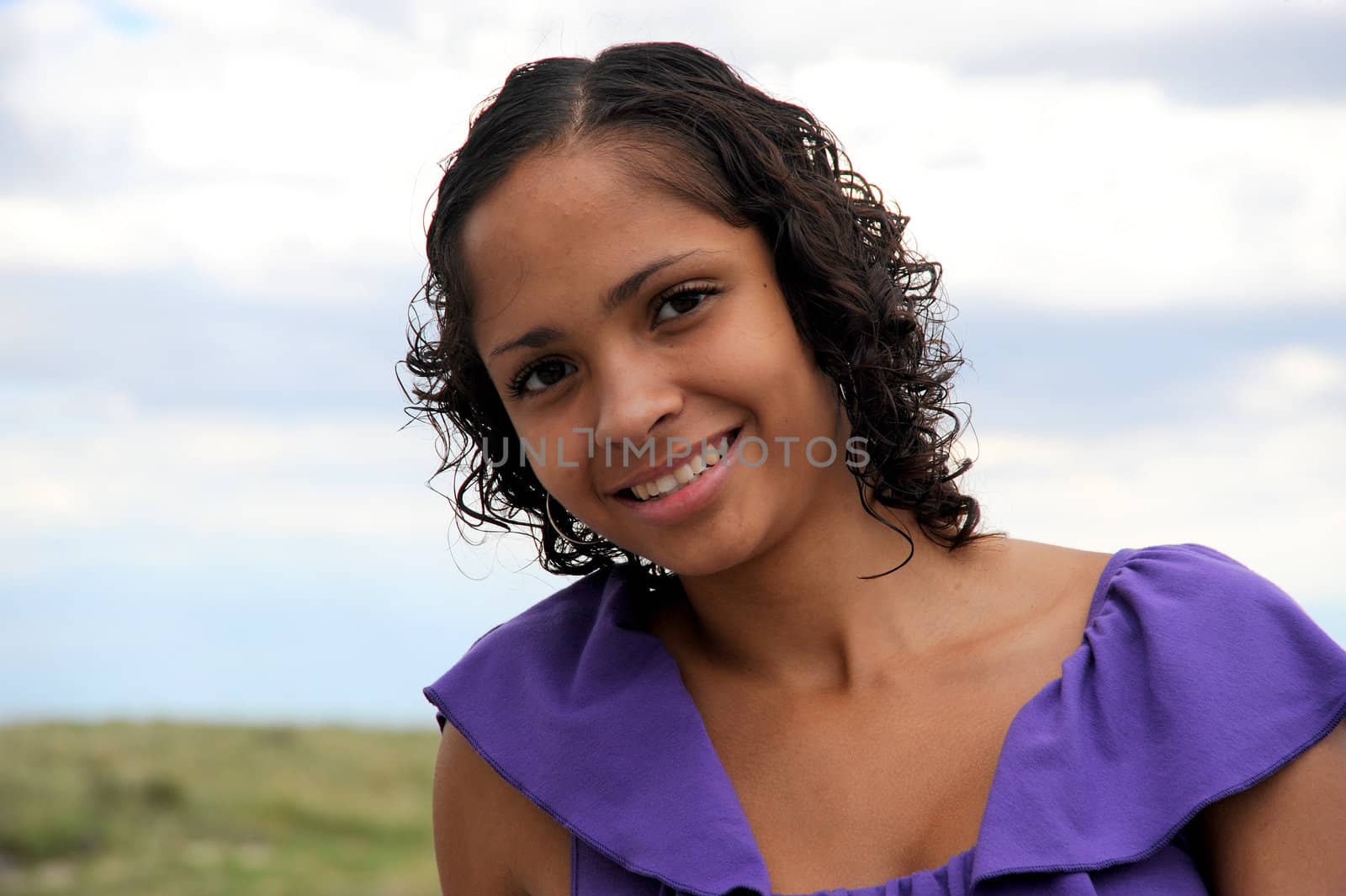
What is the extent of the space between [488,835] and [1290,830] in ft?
3.83

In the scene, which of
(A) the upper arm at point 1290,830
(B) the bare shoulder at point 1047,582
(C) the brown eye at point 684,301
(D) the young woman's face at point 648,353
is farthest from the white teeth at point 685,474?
(A) the upper arm at point 1290,830

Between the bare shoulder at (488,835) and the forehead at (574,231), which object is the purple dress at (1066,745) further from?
the forehead at (574,231)

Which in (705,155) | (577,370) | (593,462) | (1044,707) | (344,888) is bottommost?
(344,888)

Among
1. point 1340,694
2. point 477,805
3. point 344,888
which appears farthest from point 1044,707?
point 344,888

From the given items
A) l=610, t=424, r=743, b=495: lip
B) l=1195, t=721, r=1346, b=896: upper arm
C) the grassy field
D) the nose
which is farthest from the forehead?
the grassy field

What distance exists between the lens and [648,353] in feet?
5.95

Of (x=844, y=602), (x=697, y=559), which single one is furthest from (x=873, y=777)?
(x=697, y=559)

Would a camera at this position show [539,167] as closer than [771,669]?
Yes

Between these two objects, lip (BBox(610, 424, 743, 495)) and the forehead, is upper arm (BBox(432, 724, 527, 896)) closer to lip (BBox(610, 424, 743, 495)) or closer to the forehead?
lip (BBox(610, 424, 743, 495))

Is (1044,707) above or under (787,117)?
under

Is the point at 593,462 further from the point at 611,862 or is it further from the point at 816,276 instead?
the point at 611,862

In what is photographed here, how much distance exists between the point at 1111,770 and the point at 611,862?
0.70 metres

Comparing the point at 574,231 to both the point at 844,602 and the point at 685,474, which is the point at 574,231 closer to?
the point at 685,474

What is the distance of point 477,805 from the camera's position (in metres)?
2.20
